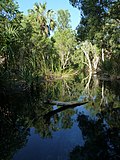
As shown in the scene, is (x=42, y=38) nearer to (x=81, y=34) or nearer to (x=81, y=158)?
(x=81, y=34)

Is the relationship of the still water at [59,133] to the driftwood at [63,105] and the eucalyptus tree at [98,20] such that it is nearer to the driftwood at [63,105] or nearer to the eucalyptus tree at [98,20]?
the driftwood at [63,105]

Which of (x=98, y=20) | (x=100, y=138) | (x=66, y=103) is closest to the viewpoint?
(x=100, y=138)

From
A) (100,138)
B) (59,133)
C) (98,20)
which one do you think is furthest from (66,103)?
(98,20)

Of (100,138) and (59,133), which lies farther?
(59,133)

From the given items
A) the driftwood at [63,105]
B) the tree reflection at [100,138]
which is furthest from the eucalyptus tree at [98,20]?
the tree reflection at [100,138]

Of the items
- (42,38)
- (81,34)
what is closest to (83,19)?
(81,34)

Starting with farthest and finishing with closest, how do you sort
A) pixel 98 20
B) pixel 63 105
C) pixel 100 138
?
1. pixel 98 20
2. pixel 63 105
3. pixel 100 138

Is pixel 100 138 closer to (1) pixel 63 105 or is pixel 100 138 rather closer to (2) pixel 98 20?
(1) pixel 63 105

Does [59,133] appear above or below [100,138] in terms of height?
A: below

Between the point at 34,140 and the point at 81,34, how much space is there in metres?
16.8

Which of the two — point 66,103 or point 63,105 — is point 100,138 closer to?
point 63,105

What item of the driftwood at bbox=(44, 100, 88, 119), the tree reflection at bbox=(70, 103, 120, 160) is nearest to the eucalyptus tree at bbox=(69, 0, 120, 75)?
the driftwood at bbox=(44, 100, 88, 119)

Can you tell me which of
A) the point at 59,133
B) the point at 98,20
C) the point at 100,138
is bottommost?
the point at 59,133

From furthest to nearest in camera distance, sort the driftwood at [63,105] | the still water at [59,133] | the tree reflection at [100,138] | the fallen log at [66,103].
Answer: the fallen log at [66,103], the driftwood at [63,105], the still water at [59,133], the tree reflection at [100,138]
